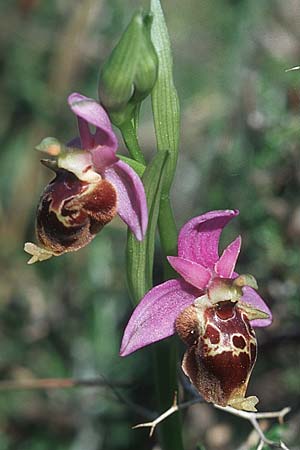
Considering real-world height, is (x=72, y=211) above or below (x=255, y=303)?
above

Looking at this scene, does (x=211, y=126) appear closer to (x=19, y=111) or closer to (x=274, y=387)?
(x=19, y=111)

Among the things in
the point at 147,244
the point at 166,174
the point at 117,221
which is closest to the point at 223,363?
the point at 147,244

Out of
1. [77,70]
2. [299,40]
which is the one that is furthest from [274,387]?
[77,70]

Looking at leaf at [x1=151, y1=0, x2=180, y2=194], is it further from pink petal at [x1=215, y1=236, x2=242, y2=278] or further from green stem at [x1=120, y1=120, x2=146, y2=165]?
pink petal at [x1=215, y1=236, x2=242, y2=278]

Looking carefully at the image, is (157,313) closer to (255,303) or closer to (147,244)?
(147,244)

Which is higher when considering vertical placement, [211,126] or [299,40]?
[299,40]

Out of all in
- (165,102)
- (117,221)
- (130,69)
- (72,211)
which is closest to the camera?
(130,69)

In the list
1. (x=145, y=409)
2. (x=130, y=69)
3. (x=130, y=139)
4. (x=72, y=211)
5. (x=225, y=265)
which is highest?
(x=130, y=69)
